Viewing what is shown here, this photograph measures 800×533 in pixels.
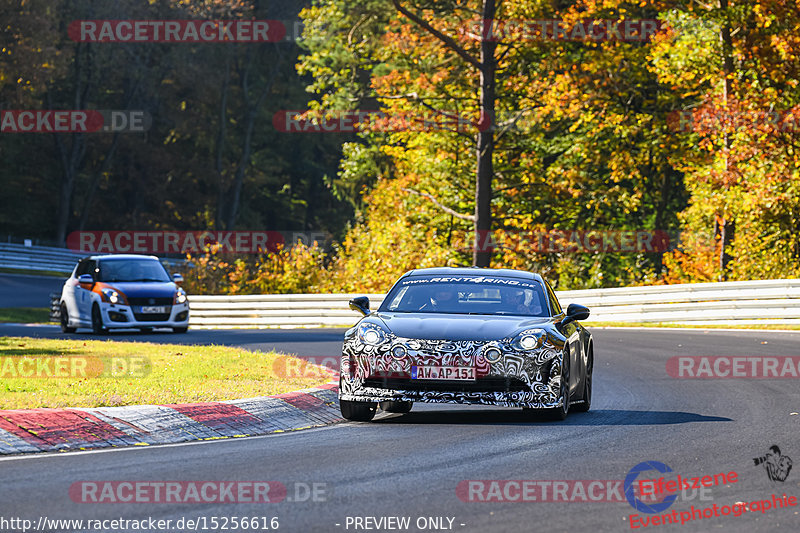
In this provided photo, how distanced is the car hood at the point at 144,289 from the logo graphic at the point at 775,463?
1910 centimetres

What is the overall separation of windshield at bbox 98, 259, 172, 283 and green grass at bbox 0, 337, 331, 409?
6.40 metres

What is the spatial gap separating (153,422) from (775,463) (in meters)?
5.08

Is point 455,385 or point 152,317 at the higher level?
point 455,385

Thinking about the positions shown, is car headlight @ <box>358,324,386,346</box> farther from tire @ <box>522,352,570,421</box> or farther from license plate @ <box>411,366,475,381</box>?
tire @ <box>522,352,570,421</box>

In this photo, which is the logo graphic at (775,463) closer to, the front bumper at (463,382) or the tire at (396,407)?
the front bumper at (463,382)

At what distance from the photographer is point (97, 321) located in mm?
26938

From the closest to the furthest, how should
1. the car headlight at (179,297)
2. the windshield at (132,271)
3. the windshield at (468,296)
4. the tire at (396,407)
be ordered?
the windshield at (468,296) → the tire at (396,407) → the car headlight at (179,297) → the windshield at (132,271)

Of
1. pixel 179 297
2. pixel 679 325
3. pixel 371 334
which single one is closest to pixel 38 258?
pixel 179 297

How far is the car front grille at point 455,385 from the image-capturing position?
1108 centimetres

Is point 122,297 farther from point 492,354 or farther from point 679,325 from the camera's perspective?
point 492,354

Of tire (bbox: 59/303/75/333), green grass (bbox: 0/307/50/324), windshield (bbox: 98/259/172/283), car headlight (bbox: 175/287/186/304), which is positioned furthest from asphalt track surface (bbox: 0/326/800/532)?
green grass (bbox: 0/307/50/324)

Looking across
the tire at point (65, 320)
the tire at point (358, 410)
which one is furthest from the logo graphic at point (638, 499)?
the tire at point (65, 320)

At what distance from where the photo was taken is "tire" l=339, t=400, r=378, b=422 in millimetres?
11688

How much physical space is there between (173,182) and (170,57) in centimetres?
998
